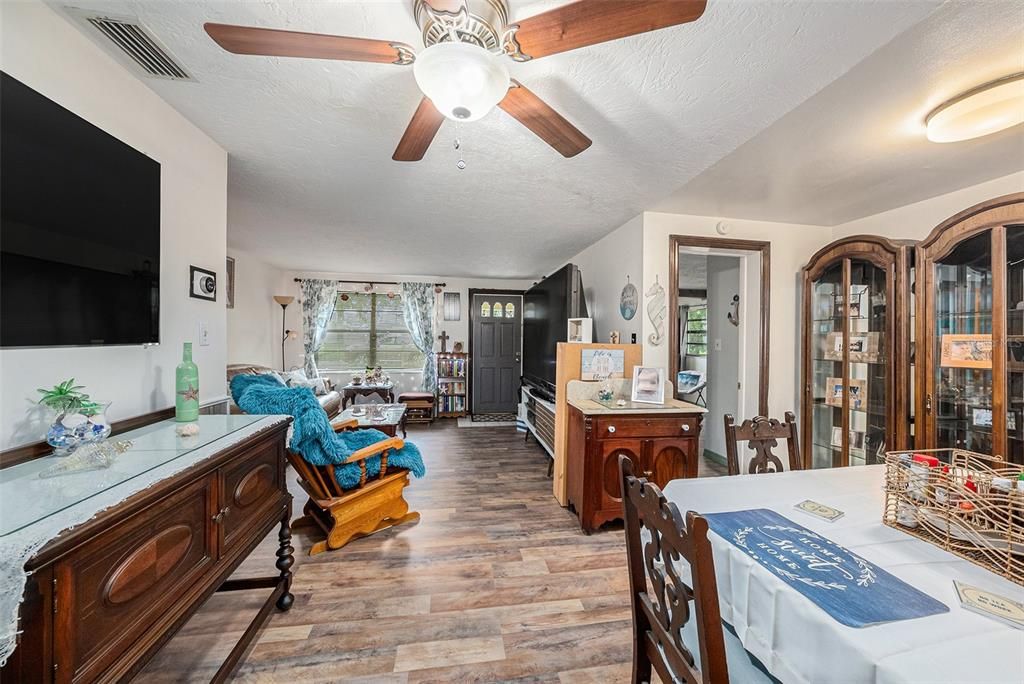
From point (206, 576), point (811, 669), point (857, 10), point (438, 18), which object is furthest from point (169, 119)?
point (811, 669)

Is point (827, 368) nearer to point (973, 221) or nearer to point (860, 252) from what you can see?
point (860, 252)

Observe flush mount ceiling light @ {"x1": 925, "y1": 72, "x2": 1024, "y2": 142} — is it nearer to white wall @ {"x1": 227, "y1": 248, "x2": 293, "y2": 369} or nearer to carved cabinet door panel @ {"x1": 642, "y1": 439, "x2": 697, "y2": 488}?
carved cabinet door panel @ {"x1": 642, "y1": 439, "x2": 697, "y2": 488}

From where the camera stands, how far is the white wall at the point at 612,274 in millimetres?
3008

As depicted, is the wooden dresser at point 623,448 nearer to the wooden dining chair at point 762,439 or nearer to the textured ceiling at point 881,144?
the wooden dining chair at point 762,439

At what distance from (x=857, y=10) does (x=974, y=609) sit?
1593 mm

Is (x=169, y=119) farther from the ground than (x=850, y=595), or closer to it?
farther from the ground

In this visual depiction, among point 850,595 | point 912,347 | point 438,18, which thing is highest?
point 438,18

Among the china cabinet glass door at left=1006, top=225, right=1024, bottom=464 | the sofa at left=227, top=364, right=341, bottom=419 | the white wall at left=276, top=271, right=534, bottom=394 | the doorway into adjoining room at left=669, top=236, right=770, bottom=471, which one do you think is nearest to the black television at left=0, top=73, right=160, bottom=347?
the sofa at left=227, top=364, right=341, bottom=419

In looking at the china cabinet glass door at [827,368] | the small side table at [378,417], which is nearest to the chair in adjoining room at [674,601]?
the china cabinet glass door at [827,368]

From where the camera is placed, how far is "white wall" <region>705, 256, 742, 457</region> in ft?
11.7

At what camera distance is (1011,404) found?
75.6 inches

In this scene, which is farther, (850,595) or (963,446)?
(963,446)

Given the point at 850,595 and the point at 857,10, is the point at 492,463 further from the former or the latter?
the point at 857,10

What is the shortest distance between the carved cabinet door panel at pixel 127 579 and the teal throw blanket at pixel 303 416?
80 centimetres
